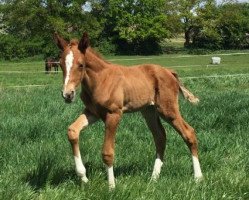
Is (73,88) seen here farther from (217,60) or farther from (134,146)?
(217,60)

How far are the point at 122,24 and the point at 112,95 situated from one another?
7314 centimetres

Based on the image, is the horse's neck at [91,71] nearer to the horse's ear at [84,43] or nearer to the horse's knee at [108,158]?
the horse's ear at [84,43]

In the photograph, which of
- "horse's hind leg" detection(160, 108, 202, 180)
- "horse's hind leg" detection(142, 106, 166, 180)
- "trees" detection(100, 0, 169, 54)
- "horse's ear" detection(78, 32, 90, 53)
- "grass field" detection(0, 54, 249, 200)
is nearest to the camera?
"grass field" detection(0, 54, 249, 200)

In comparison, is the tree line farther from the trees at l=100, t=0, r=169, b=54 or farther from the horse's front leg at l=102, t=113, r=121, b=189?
the horse's front leg at l=102, t=113, r=121, b=189

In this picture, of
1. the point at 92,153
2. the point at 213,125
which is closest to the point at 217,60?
the point at 213,125

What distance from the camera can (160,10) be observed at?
284 ft

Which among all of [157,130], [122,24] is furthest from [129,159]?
[122,24]

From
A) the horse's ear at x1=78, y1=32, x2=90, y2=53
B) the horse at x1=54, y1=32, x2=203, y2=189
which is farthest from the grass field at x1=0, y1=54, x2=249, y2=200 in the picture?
the horse's ear at x1=78, y1=32, x2=90, y2=53

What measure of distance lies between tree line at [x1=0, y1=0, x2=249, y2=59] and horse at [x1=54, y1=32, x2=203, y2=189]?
57.5 metres

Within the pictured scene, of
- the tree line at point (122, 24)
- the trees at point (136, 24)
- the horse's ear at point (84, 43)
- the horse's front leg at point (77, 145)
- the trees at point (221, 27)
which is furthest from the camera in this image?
the trees at point (221, 27)

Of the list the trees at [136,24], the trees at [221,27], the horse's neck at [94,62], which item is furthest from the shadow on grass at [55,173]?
the trees at [221,27]

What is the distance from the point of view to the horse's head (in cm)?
530

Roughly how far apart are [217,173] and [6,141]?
3.01 metres

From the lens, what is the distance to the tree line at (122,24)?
69125 millimetres
